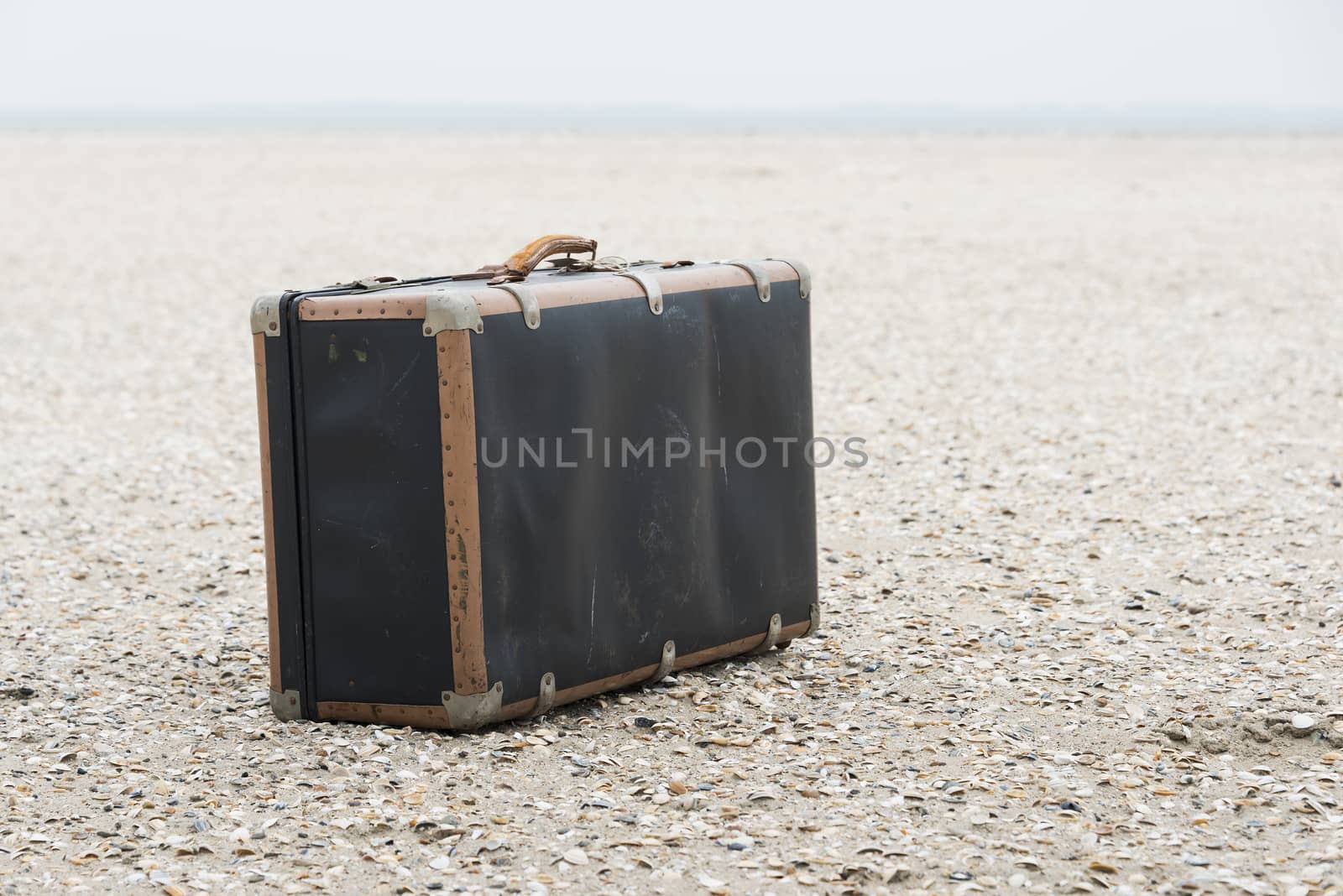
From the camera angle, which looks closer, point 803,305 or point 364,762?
point 364,762

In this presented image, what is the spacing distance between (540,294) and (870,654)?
1746 millimetres

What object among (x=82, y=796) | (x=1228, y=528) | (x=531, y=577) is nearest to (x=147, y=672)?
(x=82, y=796)

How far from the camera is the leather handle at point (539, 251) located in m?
4.36

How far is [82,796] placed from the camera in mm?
3881

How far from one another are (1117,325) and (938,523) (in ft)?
20.2

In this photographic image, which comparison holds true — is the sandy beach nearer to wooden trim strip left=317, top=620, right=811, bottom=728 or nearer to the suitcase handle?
wooden trim strip left=317, top=620, right=811, bottom=728

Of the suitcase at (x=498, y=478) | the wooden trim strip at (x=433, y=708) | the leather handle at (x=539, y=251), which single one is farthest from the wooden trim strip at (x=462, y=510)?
the leather handle at (x=539, y=251)

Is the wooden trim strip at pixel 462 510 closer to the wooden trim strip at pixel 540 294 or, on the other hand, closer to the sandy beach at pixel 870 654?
the wooden trim strip at pixel 540 294

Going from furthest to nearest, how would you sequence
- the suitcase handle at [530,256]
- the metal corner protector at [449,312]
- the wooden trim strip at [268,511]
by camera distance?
the suitcase handle at [530,256] < the wooden trim strip at [268,511] < the metal corner protector at [449,312]

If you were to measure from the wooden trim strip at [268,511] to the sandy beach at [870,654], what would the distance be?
218mm

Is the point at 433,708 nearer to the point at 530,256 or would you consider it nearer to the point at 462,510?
the point at 462,510

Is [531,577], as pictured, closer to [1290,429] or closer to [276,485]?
[276,485]

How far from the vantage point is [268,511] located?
4.21 m
